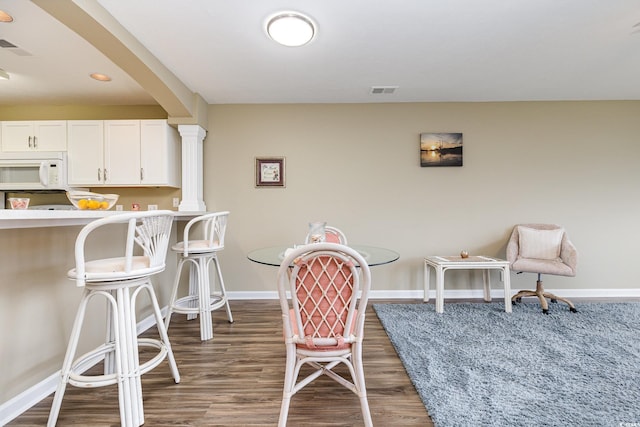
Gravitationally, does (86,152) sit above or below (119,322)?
above

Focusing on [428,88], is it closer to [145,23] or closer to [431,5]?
[431,5]

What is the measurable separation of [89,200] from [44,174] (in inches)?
71.4

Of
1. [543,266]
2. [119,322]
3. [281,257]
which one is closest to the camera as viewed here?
[119,322]

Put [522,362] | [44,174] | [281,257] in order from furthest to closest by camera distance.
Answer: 1. [44,174]
2. [522,362]
3. [281,257]

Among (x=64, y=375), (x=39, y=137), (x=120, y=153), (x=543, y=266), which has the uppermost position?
(x=39, y=137)

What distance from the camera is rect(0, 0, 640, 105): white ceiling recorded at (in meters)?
1.91

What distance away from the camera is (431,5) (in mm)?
1854

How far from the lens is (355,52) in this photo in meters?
2.41

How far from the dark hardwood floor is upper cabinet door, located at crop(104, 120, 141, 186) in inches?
81.9

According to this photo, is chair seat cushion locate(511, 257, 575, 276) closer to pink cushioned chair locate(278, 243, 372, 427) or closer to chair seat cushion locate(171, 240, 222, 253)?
pink cushioned chair locate(278, 243, 372, 427)

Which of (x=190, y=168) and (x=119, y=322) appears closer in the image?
(x=119, y=322)

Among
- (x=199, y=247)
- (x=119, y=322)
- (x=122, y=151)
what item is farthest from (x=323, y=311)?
(x=122, y=151)

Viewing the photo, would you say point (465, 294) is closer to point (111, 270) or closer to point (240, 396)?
point (240, 396)

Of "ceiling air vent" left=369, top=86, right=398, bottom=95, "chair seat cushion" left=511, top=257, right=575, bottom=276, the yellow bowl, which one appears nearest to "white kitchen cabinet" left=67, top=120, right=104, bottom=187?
the yellow bowl
